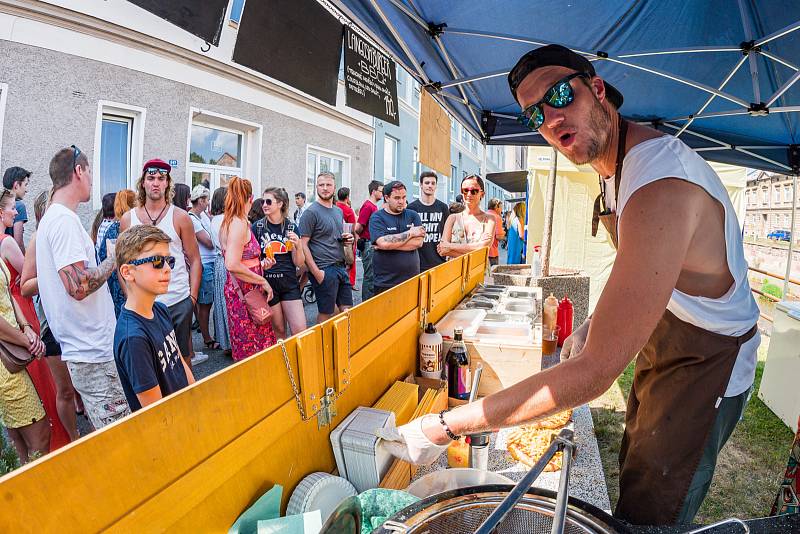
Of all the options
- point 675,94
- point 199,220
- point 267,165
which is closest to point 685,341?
point 675,94

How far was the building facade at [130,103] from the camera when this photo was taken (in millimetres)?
6453

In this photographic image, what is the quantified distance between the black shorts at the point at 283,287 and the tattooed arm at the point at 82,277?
6.38 feet

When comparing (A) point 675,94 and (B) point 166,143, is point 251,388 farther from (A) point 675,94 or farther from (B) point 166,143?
(B) point 166,143

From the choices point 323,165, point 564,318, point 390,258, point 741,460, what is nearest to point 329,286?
point 390,258

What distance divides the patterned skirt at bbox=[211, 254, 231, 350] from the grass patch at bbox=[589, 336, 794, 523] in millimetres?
4193

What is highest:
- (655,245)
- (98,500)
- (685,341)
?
(655,245)

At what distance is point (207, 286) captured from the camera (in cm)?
579

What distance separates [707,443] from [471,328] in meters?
1.46

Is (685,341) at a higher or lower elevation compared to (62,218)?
lower

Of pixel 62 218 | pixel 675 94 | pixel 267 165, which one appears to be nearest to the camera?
pixel 62 218

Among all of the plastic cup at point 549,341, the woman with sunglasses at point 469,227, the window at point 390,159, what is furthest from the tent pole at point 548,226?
the window at point 390,159

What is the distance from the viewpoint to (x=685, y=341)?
1.42m

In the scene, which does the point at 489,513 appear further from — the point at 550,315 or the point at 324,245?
the point at 324,245

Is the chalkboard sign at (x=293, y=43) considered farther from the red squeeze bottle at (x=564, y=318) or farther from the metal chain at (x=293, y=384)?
the red squeeze bottle at (x=564, y=318)
